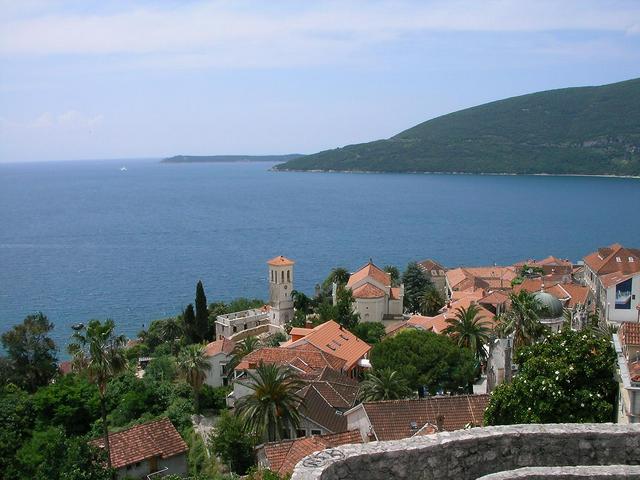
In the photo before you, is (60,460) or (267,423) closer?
(60,460)

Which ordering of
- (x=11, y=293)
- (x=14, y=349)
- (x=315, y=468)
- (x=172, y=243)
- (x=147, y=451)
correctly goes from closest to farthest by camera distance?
(x=315, y=468), (x=147, y=451), (x=14, y=349), (x=11, y=293), (x=172, y=243)

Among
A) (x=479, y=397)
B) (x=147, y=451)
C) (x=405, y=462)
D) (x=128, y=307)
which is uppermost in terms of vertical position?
(x=405, y=462)

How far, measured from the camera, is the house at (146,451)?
1001 inches

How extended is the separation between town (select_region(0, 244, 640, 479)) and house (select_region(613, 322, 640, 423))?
0.16 ft

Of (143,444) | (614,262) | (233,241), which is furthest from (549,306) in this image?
(233,241)

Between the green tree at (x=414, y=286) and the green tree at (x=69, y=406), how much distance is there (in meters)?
36.0

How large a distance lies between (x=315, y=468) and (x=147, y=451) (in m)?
21.2

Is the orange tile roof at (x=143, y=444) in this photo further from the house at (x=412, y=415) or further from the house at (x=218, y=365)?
the house at (x=218, y=365)

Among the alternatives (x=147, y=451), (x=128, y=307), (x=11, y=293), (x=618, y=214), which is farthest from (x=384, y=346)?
(x=618, y=214)

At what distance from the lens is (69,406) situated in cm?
3272

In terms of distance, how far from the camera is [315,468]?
664cm

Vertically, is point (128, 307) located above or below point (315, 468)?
below

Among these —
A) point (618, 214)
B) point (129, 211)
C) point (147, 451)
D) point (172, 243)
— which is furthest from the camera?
point (129, 211)

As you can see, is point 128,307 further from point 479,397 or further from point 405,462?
point 405,462
